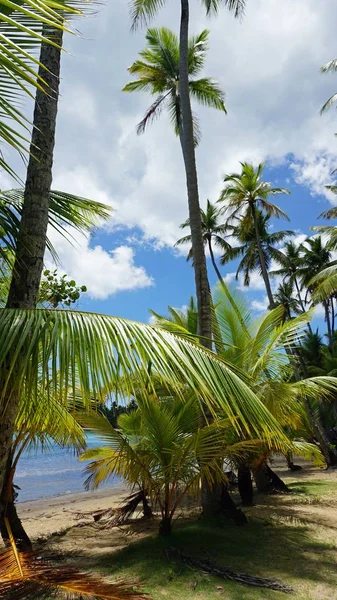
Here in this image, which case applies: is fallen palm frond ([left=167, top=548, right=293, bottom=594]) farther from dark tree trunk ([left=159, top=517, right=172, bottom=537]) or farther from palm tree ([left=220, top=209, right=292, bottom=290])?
palm tree ([left=220, top=209, right=292, bottom=290])

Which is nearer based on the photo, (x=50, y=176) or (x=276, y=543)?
(x=50, y=176)

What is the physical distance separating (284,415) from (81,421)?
11.7 feet

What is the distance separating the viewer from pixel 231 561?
5250mm

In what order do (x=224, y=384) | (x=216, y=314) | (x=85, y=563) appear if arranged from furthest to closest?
(x=216, y=314), (x=85, y=563), (x=224, y=384)

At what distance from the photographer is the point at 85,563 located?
5578mm

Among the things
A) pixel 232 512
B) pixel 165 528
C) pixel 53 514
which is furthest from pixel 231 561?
pixel 53 514

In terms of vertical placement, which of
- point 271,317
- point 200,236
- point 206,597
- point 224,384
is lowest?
point 206,597

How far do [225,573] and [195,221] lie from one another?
5986mm

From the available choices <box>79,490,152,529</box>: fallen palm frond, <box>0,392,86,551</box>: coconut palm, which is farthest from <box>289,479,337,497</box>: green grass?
<box>0,392,86,551</box>: coconut palm

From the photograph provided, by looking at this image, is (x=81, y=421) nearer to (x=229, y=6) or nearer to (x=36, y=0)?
(x=36, y=0)

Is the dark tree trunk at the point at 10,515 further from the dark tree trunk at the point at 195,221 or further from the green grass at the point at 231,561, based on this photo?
the dark tree trunk at the point at 195,221

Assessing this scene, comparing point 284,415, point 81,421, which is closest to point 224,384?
point 81,421

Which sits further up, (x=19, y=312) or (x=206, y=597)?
(x=19, y=312)

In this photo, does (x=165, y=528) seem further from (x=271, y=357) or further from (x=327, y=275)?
(x=327, y=275)
